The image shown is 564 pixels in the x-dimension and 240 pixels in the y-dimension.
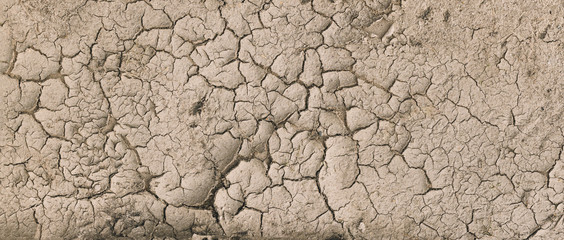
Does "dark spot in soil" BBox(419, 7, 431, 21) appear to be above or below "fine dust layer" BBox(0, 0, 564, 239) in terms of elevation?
above

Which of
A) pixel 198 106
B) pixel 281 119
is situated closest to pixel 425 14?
pixel 281 119

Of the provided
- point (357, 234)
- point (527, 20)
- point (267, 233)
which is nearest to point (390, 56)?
point (527, 20)

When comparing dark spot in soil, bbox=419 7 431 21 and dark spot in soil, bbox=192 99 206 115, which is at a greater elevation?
dark spot in soil, bbox=419 7 431 21

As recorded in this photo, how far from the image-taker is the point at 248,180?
2.82 m

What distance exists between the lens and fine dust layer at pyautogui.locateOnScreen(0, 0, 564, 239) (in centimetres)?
279

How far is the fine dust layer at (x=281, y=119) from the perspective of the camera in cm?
279

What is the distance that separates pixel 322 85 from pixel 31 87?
1.77 metres

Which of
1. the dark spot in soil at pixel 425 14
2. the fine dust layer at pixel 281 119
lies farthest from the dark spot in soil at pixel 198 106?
the dark spot in soil at pixel 425 14

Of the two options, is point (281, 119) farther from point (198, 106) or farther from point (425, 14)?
point (425, 14)

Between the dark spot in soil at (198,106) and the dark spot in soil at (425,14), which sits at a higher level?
the dark spot in soil at (425,14)

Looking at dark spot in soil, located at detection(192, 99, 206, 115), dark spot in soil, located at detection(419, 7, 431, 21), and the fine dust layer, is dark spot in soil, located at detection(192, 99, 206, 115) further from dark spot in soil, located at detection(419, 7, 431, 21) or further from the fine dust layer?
dark spot in soil, located at detection(419, 7, 431, 21)

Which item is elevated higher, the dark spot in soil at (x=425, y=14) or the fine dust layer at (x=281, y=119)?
the dark spot in soil at (x=425, y=14)

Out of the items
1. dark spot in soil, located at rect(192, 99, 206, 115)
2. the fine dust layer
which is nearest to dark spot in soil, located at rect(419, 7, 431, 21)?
the fine dust layer

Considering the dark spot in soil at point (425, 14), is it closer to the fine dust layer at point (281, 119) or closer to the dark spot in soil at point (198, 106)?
the fine dust layer at point (281, 119)
